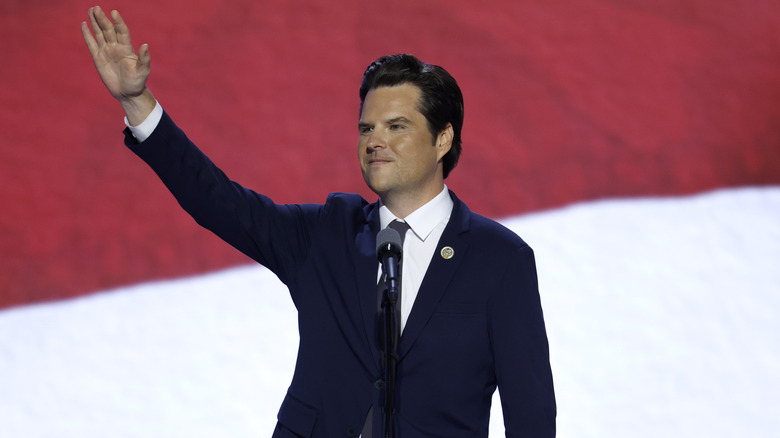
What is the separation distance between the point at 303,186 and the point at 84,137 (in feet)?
2.41

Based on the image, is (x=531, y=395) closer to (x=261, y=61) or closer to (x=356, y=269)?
(x=356, y=269)

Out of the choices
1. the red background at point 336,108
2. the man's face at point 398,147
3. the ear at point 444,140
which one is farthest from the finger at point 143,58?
the red background at point 336,108

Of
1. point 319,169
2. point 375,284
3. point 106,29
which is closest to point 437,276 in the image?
point 375,284

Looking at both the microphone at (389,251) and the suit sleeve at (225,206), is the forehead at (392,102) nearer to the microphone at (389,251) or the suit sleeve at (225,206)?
the suit sleeve at (225,206)

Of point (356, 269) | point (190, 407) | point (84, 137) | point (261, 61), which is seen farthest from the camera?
point (261, 61)

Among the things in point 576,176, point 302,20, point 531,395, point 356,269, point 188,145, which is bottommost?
point 531,395

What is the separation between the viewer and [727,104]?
3.35m

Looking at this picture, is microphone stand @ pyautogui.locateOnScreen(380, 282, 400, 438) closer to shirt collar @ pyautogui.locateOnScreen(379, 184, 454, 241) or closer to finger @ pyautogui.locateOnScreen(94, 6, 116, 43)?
shirt collar @ pyautogui.locateOnScreen(379, 184, 454, 241)

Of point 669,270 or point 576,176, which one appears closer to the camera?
point 669,270

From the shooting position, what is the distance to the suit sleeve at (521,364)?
134 cm

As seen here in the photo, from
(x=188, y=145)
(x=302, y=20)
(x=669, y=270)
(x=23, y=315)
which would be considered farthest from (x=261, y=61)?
(x=188, y=145)

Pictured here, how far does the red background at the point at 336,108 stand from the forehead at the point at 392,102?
1.40 meters

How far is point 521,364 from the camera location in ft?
4.40

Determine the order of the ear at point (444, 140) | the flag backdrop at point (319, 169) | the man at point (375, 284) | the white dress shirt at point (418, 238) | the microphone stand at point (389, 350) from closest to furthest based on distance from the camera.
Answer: the microphone stand at point (389, 350) < the man at point (375, 284) < the white dress shirt at point (418, 238) < the ear at point (444, 140) < the flag backdrop at point (319, 169)
